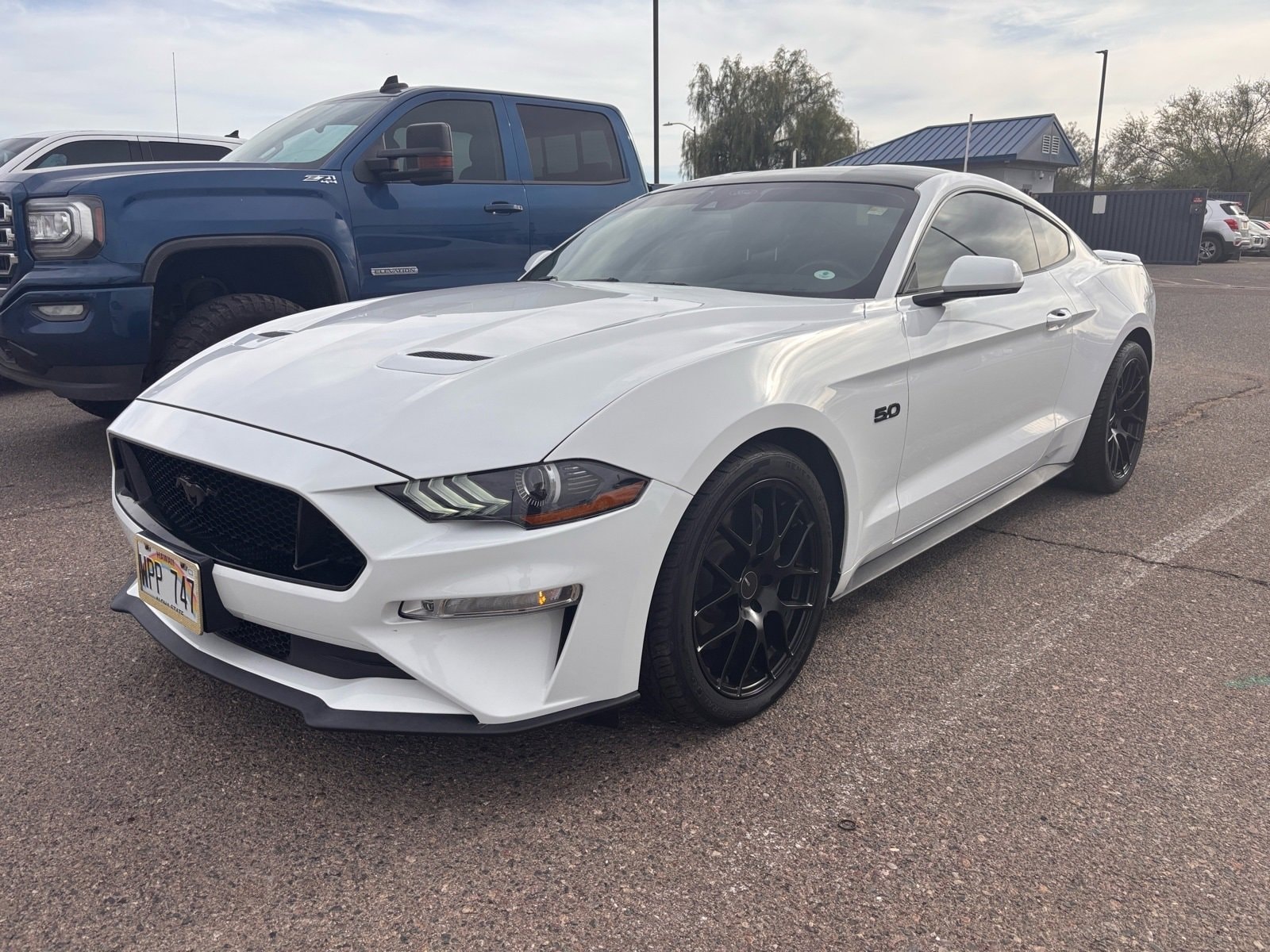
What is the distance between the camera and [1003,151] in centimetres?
3762

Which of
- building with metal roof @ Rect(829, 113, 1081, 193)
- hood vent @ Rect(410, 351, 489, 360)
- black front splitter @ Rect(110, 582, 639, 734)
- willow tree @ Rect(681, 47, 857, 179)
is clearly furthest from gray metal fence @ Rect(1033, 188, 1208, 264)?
black front splitter @ Rect(110, 582, 639, 734)

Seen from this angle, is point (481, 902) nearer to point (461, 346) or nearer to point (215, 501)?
point (215, 501)

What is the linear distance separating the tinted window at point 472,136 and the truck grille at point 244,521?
3724 mm

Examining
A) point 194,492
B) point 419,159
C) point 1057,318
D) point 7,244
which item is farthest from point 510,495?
point 7,244

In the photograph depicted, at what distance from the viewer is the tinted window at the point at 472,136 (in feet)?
19.2

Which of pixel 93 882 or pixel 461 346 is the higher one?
pixel 461 346

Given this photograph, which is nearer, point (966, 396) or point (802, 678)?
point (802, 678)

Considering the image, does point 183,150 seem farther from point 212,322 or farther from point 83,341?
point 83,341

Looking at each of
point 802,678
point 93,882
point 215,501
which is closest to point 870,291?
point 802,678

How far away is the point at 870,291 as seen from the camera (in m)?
3.15

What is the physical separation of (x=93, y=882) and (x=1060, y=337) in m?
3.65

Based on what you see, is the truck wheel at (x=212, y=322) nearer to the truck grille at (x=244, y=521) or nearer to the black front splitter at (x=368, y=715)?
the truck grille at (x=244, y=521)

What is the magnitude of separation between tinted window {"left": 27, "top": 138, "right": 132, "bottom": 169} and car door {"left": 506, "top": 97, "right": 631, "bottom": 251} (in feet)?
14.7

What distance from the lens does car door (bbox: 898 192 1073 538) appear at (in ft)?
10.4
